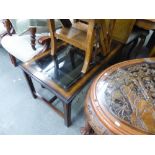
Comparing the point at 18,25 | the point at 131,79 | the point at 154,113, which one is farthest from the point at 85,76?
the point at 18,25

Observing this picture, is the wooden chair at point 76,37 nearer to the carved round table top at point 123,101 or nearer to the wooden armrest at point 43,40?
the wooden armrest at point 43,40

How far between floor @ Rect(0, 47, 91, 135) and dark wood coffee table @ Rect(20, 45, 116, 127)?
0.33 feet

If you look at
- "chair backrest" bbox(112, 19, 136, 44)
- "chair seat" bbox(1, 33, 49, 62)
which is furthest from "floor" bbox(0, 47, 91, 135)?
"chair backrest" bbox(112, 19, 136, 44)

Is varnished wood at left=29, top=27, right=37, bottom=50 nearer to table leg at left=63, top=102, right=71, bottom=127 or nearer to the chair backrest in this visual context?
table leg at left=63, top=102, right=71, bottom=127

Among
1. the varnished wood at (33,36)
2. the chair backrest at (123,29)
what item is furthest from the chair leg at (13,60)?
the chair backrest at (123,29)

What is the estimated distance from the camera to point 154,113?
2.21ft

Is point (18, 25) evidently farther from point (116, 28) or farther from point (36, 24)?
point (116, 28)

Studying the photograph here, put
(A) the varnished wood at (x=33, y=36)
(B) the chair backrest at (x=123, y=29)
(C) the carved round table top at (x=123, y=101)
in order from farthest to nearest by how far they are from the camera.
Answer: (B) the chair backrest at (x=123, y=29), (A) the varnished wood at (x=33, y=36), (C) the carved round table top at (x=123, y=101)

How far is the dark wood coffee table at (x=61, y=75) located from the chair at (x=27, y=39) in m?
0.12

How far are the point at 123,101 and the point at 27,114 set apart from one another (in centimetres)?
91

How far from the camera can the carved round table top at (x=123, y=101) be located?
639 millimetres

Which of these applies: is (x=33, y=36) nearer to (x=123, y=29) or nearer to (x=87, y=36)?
(x=87, y=36)

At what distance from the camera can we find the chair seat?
127cm
